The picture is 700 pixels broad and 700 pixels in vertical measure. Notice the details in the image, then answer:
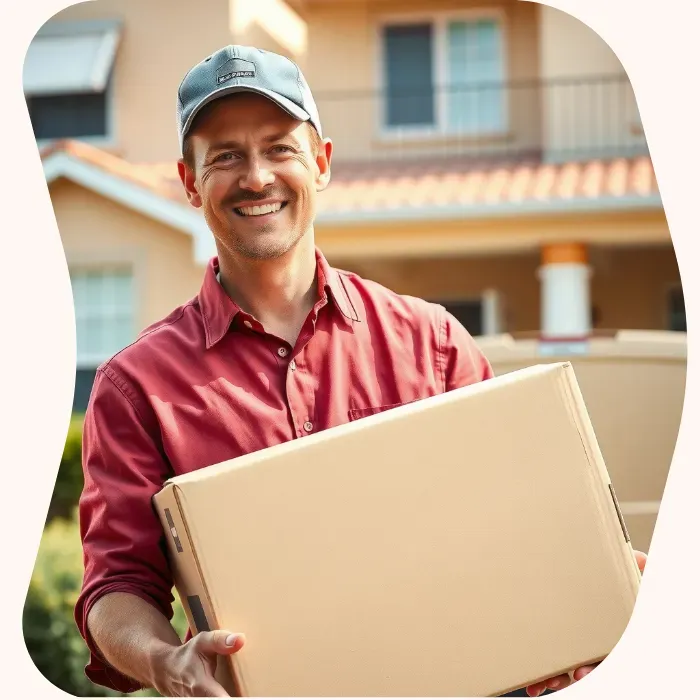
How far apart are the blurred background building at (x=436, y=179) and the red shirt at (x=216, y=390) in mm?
254

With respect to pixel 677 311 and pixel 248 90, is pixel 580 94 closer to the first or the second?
pixel 677 311

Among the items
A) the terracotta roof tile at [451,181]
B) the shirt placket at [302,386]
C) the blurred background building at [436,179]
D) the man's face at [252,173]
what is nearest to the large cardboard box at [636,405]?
the blurred background building at [436,179]

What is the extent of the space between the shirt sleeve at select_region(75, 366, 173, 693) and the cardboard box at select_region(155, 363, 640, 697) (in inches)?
2.4

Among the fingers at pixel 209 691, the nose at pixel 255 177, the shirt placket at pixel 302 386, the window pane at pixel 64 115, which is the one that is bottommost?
the fingers at pixel 209 691

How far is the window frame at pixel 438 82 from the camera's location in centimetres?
223

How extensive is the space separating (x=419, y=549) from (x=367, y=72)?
114cm

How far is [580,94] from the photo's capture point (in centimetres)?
219

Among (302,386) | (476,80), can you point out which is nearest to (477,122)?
(476,80)

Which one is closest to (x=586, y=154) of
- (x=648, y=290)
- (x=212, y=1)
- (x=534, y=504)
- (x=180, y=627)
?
(x=648, y=290)

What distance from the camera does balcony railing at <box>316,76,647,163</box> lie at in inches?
85.8

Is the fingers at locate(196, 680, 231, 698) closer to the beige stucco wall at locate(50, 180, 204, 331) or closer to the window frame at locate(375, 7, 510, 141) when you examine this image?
the beige stucco wall at locate(50, 180, 204, 331)

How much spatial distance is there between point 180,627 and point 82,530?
1670 millimetres

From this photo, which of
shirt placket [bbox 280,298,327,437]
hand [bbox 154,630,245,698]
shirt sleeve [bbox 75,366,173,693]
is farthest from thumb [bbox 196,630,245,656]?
shirt placket [bbox 280,298,327,437]

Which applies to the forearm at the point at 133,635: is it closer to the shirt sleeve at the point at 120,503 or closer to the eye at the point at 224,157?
the shirt sleeve at the point at 120,503
